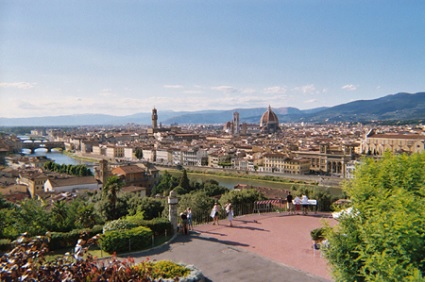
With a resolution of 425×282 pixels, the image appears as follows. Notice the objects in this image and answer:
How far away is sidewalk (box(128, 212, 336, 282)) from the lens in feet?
19.4

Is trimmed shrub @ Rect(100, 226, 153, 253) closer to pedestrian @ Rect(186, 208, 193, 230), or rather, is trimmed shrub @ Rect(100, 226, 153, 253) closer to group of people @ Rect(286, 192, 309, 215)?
pedestrian @ Rect(186, 208, 193, 230)

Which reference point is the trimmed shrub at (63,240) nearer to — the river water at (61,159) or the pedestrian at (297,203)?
the pedestrian at (297,203)

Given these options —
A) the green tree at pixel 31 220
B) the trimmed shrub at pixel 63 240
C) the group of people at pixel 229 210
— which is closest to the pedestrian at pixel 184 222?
the group of people at pixel 229 210

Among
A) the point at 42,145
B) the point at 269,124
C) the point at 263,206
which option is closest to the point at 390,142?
the point at 263,206

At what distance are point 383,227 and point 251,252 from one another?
3.18 m

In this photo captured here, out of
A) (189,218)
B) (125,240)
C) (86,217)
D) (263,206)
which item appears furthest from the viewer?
(263,206)

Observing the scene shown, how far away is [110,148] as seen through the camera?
70250 millimetres

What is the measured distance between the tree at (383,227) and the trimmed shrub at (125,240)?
3648mm

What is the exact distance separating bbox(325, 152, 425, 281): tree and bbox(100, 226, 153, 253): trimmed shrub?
12.0 ft

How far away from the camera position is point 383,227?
4.11 m

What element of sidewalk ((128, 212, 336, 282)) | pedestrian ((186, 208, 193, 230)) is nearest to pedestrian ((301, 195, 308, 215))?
sidewalk ((128, 212, 336, 282))

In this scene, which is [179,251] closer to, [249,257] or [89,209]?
[249,257]

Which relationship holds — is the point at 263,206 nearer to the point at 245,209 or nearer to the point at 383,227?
the point at 245,209

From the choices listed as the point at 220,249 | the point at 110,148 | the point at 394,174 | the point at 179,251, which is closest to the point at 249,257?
the point at 220,249
